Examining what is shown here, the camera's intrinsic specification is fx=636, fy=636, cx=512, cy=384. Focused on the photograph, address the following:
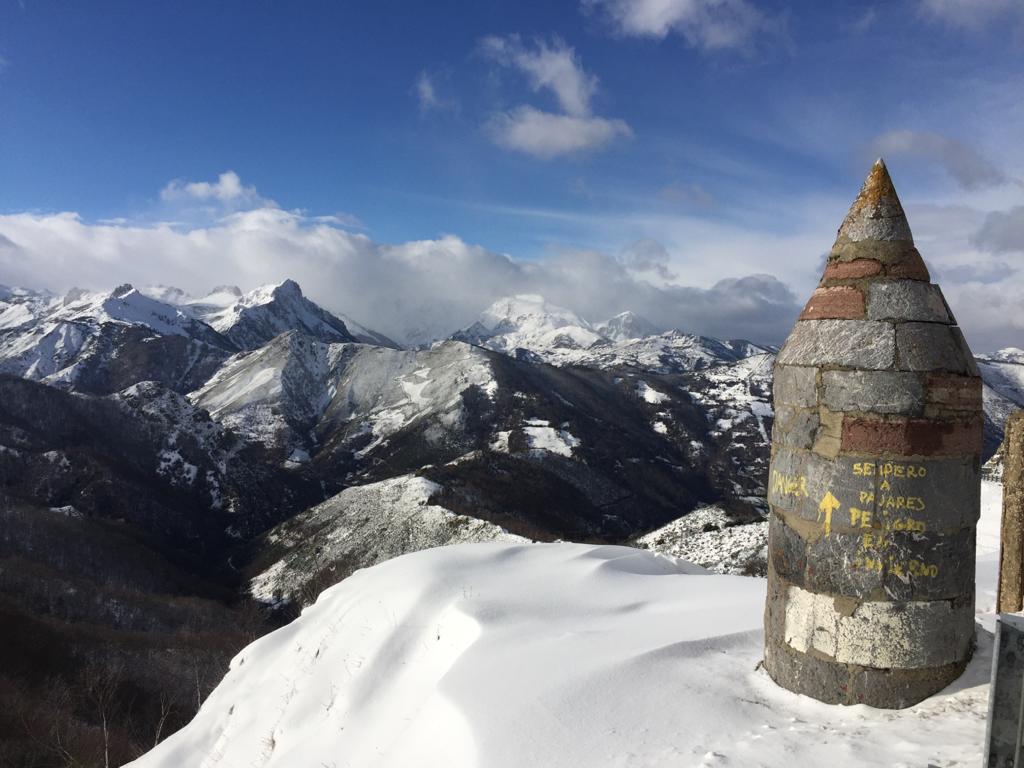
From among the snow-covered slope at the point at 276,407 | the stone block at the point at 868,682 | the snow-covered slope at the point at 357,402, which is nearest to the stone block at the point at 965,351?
the stone block at the point at 868,682

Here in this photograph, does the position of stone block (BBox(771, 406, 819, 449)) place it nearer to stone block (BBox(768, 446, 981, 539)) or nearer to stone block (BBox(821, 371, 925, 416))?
stone block (BBox(768, 446, 981, 539))

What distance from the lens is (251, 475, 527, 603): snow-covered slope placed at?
204 ft

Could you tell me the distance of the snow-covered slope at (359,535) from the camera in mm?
62031

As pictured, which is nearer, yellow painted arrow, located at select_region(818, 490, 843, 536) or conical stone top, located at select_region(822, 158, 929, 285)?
yellow painted arrow, located at select_region(818, 490, 843, 536)

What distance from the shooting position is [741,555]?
35656mm

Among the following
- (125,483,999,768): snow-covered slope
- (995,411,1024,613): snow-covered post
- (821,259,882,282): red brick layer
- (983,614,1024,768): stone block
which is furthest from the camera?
(995,411,1024,613): snow-covered post

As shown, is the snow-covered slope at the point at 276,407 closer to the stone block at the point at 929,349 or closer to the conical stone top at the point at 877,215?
the conical stone top at the point at 877,215

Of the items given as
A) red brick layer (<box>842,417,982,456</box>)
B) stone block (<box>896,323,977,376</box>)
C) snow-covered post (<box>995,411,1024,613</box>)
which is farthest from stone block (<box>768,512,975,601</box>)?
snow-covered post (<box>995,411,1024,613</box>)

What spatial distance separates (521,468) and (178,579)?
54.0 metres

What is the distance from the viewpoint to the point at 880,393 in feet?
20.9

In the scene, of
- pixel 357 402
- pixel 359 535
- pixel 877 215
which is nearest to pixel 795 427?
pixel 877 215

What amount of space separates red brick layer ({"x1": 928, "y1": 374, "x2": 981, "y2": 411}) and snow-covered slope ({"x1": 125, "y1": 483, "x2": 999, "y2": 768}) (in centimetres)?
273

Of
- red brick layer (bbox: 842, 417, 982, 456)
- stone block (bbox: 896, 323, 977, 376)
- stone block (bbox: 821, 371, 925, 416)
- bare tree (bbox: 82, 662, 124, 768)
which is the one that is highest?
stone block (bbox: 896, 323, 977, 376)

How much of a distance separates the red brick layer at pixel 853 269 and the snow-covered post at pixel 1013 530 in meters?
3.54
